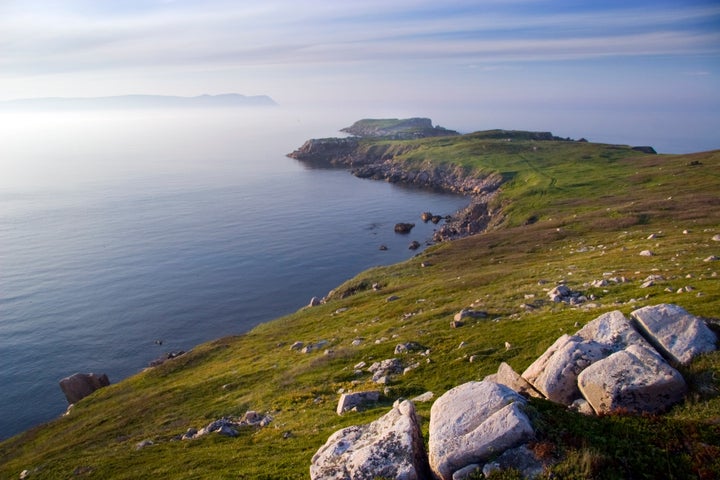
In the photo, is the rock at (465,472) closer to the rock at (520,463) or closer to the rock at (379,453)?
the rock at (520,463)

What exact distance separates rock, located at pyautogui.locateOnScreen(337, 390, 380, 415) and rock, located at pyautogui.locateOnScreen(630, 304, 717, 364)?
16.3 metres

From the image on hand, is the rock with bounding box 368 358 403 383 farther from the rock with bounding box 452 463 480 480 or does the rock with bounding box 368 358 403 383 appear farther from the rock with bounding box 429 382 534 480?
the rock with bounding box 452 463 480 480

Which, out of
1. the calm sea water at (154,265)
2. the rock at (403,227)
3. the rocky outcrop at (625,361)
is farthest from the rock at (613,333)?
the rock at (403,227)

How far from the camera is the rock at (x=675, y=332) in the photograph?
19.1m

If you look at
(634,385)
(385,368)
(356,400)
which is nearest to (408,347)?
(385,368)

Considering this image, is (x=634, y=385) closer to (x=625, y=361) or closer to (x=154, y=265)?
(x=625, y=361)

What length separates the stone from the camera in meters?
19.0

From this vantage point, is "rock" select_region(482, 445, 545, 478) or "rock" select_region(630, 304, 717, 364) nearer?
"rock" select_region(482, 445, 545, 478)

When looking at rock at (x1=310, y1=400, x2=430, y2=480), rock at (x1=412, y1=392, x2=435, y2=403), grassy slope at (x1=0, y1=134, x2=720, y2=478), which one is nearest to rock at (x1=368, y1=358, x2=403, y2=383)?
grassy slope at (x1=0, y1=134, x2=720, y2=478)

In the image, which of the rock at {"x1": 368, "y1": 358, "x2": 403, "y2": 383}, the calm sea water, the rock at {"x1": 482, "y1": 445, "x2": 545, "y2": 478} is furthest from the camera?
the calm sea water

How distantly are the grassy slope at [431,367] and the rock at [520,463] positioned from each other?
1.51 feet

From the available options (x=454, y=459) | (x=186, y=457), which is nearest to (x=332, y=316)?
(x=186, y=457)

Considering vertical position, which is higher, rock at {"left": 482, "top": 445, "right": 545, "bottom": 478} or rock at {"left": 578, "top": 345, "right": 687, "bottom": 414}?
rock at {"left": 578, "top": 345, "right": 687, "bottom": 414}

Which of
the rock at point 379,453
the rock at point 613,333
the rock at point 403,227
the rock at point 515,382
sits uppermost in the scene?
the rock at point 613,333
